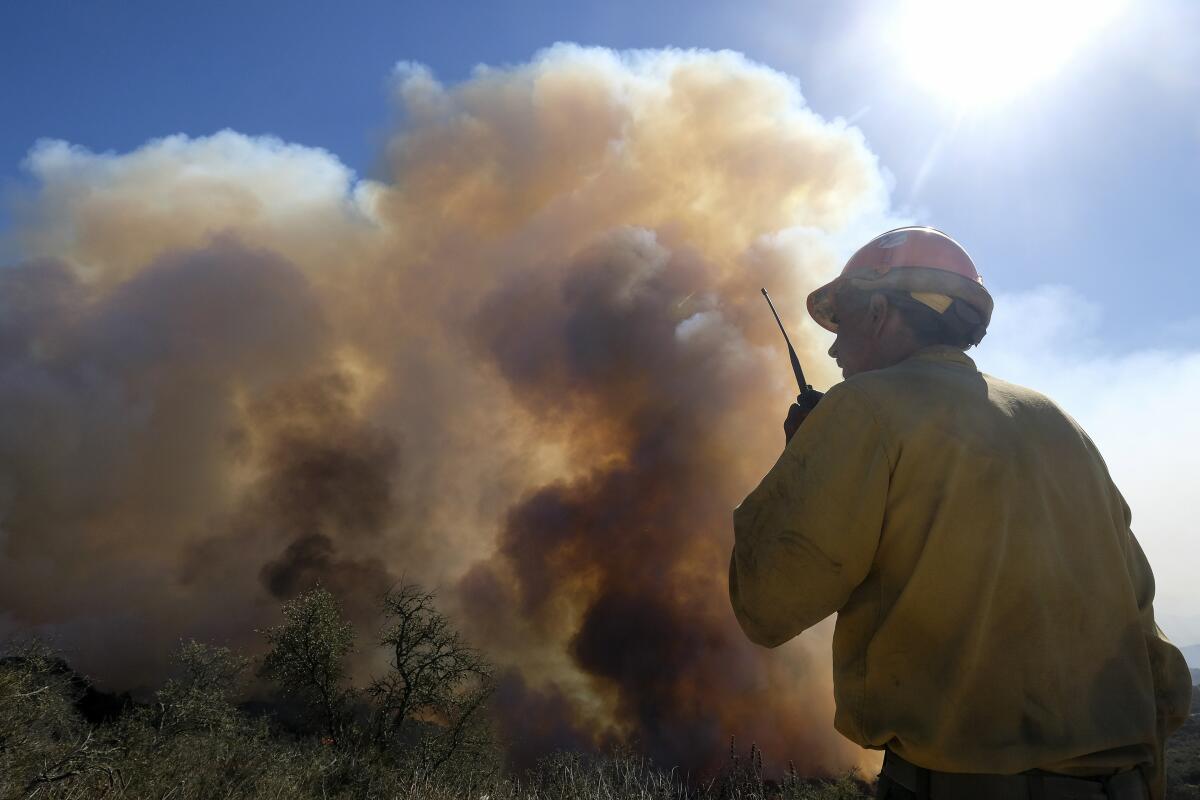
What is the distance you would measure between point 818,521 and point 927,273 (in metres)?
0.94

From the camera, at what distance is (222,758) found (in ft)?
28.6

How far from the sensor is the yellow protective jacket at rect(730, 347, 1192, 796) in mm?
1412

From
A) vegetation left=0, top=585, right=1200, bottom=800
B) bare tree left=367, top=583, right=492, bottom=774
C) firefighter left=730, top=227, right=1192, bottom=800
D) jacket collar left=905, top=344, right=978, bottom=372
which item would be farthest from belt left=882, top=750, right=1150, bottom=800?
bare tree left=367, top=583, right=492, bottom=774

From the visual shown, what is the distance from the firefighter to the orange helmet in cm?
38

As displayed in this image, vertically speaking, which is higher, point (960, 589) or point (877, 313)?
point (877, 313)

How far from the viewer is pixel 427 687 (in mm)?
21688

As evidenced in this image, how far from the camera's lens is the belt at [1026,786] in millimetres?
1354

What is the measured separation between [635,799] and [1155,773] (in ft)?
20.6

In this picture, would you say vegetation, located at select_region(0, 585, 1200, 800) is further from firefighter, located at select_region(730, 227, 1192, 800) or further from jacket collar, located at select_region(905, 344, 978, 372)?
jacket collar, located at select_region(905, 344, 978, 372)

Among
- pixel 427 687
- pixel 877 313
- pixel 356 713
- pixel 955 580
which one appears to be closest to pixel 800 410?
pixel 877 313

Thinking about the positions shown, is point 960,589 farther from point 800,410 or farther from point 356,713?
point 356,713

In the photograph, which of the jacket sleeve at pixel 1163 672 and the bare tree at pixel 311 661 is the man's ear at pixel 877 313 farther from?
the bare tree at pixel 311 661

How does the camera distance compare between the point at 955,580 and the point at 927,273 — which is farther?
the point at 927,273

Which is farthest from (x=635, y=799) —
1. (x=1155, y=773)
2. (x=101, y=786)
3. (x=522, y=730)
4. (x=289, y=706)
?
(x=522, y=730)
